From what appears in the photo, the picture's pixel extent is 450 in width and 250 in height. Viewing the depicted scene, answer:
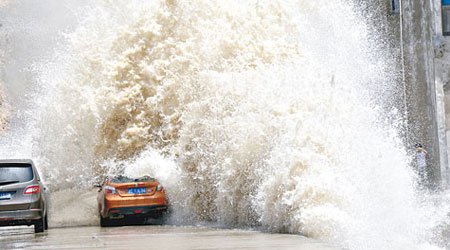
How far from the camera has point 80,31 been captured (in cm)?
2527

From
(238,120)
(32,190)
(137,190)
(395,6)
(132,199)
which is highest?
(395,6)

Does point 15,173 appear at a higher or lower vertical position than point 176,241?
higher

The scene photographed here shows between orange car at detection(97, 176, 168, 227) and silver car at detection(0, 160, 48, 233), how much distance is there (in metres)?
2.02

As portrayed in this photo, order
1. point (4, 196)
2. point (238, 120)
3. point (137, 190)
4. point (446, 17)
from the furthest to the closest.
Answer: point (446, 17) < point (137, 190) < point (238, 120) < point (4, 196)

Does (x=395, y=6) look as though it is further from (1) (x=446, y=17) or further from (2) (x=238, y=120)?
(2) (x=238, y=120)

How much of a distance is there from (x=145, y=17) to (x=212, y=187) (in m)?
8.69

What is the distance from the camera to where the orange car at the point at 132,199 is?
52.7ft

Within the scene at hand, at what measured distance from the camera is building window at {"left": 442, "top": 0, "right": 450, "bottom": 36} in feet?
76.0

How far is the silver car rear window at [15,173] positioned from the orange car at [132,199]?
233cm

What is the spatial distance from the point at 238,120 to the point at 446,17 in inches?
412

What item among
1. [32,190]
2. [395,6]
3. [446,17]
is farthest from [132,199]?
[395,6]

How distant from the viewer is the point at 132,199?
16109 millimetres

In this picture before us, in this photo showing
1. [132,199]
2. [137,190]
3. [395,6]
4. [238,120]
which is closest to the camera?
[238,120]

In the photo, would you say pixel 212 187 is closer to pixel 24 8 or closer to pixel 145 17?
pixel 145 17
